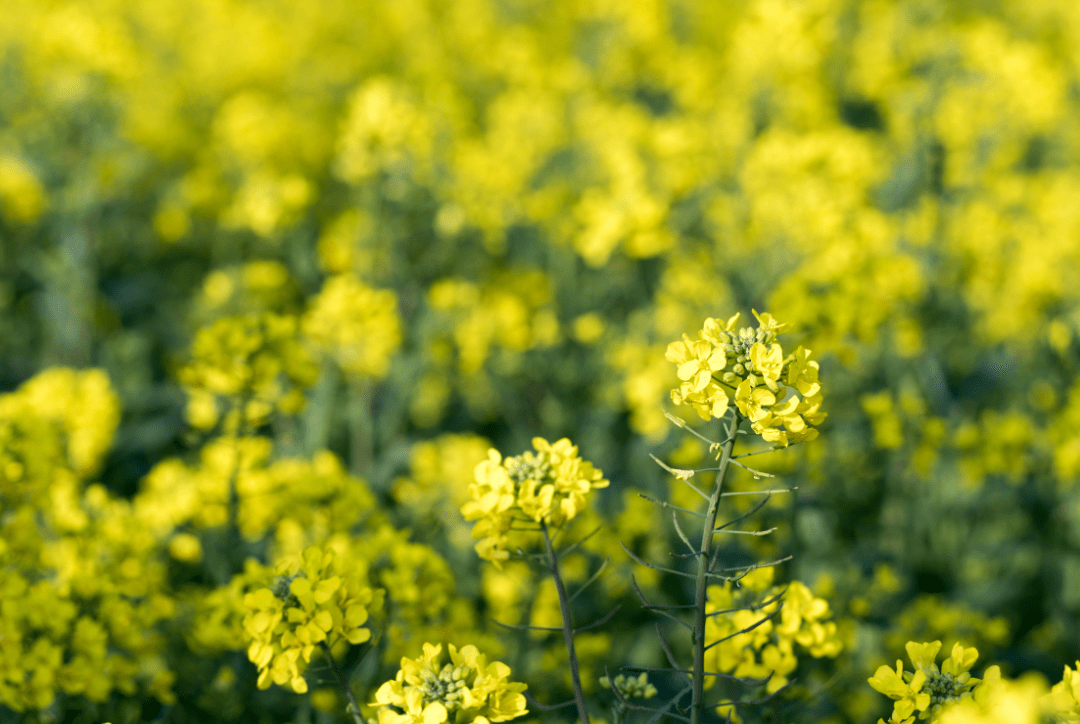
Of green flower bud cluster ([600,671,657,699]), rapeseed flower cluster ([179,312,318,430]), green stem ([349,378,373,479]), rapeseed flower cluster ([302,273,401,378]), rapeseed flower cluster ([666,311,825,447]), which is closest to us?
rapeseed flower cluster ([666,311,825,447])

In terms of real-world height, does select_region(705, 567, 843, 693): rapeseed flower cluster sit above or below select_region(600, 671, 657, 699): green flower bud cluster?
above

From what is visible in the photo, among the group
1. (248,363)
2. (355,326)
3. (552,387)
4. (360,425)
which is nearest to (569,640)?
(248,363)

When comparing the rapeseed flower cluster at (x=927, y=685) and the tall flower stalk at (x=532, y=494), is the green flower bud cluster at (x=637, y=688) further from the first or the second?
the rapeseed flower cluster at (x=927, y=685)

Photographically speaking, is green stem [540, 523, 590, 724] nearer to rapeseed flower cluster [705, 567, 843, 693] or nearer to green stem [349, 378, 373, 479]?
rapeseed flower cluster [705, 567, 843, 693]

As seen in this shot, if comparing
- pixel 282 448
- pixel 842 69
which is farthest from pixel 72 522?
pixel 842 69

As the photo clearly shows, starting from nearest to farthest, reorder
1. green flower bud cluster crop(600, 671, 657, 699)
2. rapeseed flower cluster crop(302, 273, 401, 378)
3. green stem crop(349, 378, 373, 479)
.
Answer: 1. green flower bud cluster crop(600, 671, 657, 699)
2. rapeseed flower cluster crop(302, 273, 401, 378)
3. green stem crop(349, 378, 373, 479)

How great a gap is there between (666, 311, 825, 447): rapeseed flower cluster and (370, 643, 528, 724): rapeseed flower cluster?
58 cm

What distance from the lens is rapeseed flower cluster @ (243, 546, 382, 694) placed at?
4.75 ft

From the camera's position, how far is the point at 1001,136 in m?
4.64

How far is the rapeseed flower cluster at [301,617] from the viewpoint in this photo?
4.75ft

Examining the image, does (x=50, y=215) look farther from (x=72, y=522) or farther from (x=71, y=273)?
(x=72, y=522)

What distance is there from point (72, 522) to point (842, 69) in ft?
23.2

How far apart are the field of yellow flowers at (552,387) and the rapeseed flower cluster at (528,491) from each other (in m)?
0.01

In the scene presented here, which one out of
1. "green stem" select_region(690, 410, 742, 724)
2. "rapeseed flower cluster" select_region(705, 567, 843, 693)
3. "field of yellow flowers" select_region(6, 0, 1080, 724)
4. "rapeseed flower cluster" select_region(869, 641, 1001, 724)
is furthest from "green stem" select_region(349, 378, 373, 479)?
"rapeseed flower cluster" select_region(869, 641, 1001, 724)
